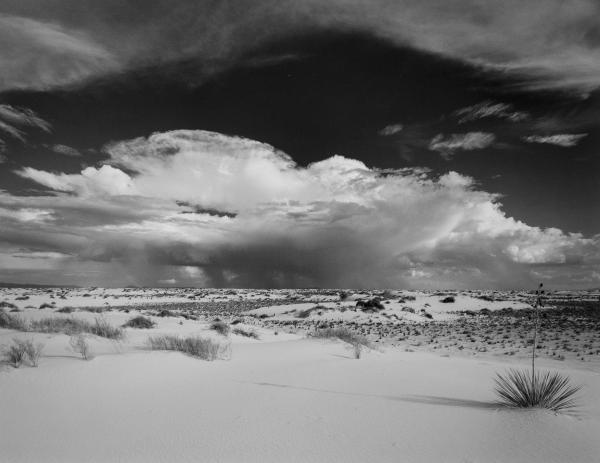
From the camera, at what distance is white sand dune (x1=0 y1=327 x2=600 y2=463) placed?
3.53 meters

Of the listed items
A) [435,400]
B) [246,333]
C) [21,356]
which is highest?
[435,400]

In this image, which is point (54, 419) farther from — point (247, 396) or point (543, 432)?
point (543, 432)

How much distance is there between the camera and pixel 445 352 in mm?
13430

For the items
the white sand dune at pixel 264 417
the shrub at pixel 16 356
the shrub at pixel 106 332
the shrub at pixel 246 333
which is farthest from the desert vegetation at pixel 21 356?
the shrub at pixel 246 333

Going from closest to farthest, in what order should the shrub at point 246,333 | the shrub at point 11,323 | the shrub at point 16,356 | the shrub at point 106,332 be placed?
1. the shrub at point 16,356
2. the shrub at point 106,332
3. the shrub at point 11,323
4. the shrub at point 246,333

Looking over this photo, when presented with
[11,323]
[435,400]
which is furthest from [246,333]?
[435,400]

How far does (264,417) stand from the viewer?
14.7ft

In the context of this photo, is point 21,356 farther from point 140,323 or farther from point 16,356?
→ point 140,323

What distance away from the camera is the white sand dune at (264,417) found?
Answer: 11.6 ft

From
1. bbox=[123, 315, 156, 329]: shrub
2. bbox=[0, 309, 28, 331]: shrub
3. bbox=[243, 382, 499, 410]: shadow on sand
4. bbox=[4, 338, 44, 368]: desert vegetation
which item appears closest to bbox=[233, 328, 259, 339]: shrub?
bbox=[123, 315, 156, 329]: shrub

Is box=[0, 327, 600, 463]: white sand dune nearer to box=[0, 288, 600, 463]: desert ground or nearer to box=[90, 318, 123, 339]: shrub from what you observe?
box=[0, 288, 600, 463]: desert ground

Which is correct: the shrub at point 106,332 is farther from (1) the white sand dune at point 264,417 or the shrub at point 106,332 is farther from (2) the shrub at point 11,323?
(1) the white sand dune at point 264,417

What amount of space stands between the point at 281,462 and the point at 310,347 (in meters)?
7.73

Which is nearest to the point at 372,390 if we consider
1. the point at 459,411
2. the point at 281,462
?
the point at 459,411
